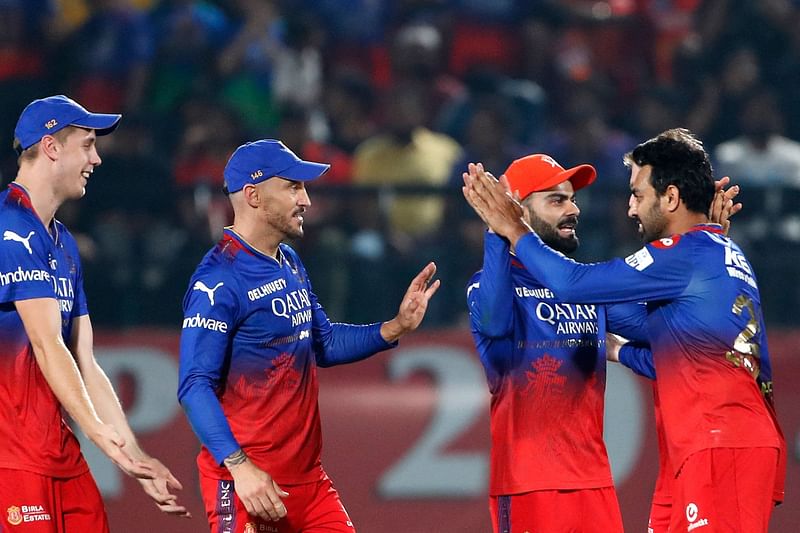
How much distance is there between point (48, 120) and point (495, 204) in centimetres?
185

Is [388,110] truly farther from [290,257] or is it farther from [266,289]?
[266,289]

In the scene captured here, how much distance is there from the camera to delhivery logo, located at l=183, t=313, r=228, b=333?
542 centimetres

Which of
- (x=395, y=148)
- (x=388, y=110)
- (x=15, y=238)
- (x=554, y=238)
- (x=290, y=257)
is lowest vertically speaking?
(x=554, y=238)

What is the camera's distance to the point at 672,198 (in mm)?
5250

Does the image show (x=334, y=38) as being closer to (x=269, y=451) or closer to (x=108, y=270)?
(x=108, y=270)

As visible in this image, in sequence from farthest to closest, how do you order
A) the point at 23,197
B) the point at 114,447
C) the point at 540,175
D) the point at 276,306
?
1. the point at 540,175
2. the point at 276,306
3. the point at 23,197
4. the point at 114,447

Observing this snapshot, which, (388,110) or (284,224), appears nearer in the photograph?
(284,224)

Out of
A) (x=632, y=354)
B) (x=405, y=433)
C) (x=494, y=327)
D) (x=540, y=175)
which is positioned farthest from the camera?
(x=405, y=433)

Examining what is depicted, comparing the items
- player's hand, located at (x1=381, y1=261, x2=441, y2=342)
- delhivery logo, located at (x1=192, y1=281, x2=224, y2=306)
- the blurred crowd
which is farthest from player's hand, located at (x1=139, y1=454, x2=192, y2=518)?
the blurred crowd

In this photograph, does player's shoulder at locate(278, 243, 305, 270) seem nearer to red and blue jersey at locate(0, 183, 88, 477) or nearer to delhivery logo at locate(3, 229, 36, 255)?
red and blue jersey at locate(0, 183, 88, 477)

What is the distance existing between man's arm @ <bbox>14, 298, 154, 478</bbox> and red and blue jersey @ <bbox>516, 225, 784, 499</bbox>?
5.67ft

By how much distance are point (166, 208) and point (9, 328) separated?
145 inches

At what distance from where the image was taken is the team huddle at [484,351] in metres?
5.04

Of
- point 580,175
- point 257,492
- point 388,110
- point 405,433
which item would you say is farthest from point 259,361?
point 388,110
